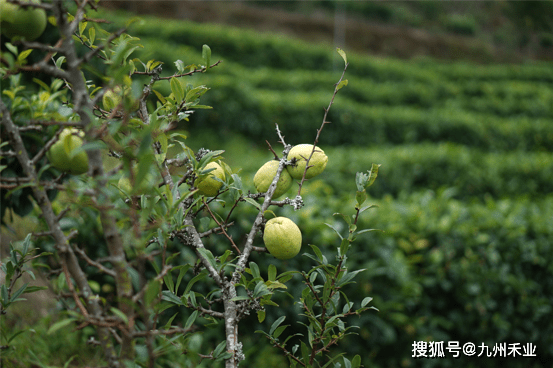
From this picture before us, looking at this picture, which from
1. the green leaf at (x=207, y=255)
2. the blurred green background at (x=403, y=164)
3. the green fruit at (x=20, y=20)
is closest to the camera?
the green fruit at (x=20, y=20)

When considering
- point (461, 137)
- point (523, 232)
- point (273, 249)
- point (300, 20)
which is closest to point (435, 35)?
point (300, 20)

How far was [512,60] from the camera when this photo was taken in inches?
846

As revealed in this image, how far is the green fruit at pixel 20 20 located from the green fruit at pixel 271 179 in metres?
0.47

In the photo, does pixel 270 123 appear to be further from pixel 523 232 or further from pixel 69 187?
pixel 69 187

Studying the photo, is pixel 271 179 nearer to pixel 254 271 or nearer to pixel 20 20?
pixel 254 271

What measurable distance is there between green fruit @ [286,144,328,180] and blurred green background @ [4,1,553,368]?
323 millimetres

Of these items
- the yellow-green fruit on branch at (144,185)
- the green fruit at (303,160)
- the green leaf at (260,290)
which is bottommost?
the green leaf at (260,290)

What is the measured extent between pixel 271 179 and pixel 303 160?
8 cm

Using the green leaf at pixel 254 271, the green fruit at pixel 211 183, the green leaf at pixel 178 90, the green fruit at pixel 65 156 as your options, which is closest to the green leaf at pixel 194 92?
the green leaf at pixel 178 90

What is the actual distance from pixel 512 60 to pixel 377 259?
2384 centimetres

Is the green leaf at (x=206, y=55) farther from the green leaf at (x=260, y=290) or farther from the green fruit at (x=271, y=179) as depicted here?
the green leaf at (x=260, y=290)

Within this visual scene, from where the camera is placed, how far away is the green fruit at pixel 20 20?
0.59 meters

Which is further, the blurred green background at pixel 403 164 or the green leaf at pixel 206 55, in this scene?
the blurred green background at pixel 403 164


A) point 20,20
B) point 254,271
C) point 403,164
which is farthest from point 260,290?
point 403,164
